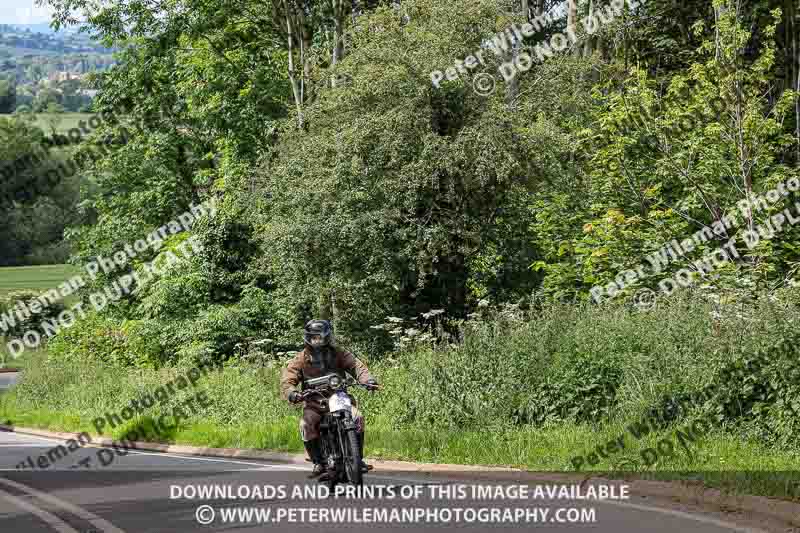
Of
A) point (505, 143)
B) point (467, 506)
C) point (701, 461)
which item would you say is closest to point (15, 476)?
point (467, 506)

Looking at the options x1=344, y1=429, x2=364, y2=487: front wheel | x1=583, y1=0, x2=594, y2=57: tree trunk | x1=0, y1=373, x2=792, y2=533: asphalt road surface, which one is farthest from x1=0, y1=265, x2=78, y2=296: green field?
x1=344, y1=429, x2=364, y2=487: front wheel

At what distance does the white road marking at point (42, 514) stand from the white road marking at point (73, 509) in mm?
217

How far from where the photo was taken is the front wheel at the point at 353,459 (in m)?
11.5

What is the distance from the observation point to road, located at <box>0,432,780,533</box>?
33.1 feet

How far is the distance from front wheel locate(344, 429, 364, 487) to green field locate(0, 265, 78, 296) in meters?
77.2

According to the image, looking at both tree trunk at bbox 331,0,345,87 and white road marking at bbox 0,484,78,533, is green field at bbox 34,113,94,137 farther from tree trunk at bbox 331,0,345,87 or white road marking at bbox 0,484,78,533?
white road marking at bbox 0,484,78,533

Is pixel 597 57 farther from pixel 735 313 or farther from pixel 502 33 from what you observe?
pixel 735 313

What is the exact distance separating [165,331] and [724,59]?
17187 millimetres

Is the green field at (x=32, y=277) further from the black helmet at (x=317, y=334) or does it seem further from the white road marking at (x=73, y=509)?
the black helmet at (x=317, y=334)

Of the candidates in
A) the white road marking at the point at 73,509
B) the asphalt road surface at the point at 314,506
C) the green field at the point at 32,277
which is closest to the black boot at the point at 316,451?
the asphalt road surface at the point at 314,506

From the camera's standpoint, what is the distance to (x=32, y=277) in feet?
339

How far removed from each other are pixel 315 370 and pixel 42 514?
3124 millimetres

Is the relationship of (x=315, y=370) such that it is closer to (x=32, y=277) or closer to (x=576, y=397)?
(x=576, y=397)

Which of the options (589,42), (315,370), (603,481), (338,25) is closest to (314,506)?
(315,370)
